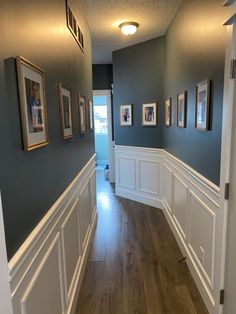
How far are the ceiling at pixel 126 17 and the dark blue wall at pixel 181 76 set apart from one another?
137mm

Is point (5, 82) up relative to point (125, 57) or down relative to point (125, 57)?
down

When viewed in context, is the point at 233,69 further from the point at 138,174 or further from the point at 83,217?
the point at 138,174

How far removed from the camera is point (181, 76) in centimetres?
276

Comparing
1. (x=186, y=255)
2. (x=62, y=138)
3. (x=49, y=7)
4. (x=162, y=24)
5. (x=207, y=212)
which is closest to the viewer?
(x=49, y=7)

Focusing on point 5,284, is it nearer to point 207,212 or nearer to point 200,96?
point 207,212

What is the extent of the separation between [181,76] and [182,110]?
1.36 ft

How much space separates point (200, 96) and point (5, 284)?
1.88m

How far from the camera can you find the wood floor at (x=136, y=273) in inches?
78.5

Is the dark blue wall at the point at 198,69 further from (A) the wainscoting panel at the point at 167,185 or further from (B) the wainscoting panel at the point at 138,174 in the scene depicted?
(B) the wainscoting panel at the point at 138,174

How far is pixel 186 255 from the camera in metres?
2.53

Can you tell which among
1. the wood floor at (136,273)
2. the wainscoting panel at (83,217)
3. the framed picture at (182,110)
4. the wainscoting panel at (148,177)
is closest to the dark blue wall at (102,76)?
the wainscoting panel at (148,177)

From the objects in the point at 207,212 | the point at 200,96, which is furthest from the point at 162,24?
the point at 207,212

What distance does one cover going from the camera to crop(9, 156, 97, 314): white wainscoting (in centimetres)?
97

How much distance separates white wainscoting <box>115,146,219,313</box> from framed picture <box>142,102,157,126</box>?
0.45 meters
